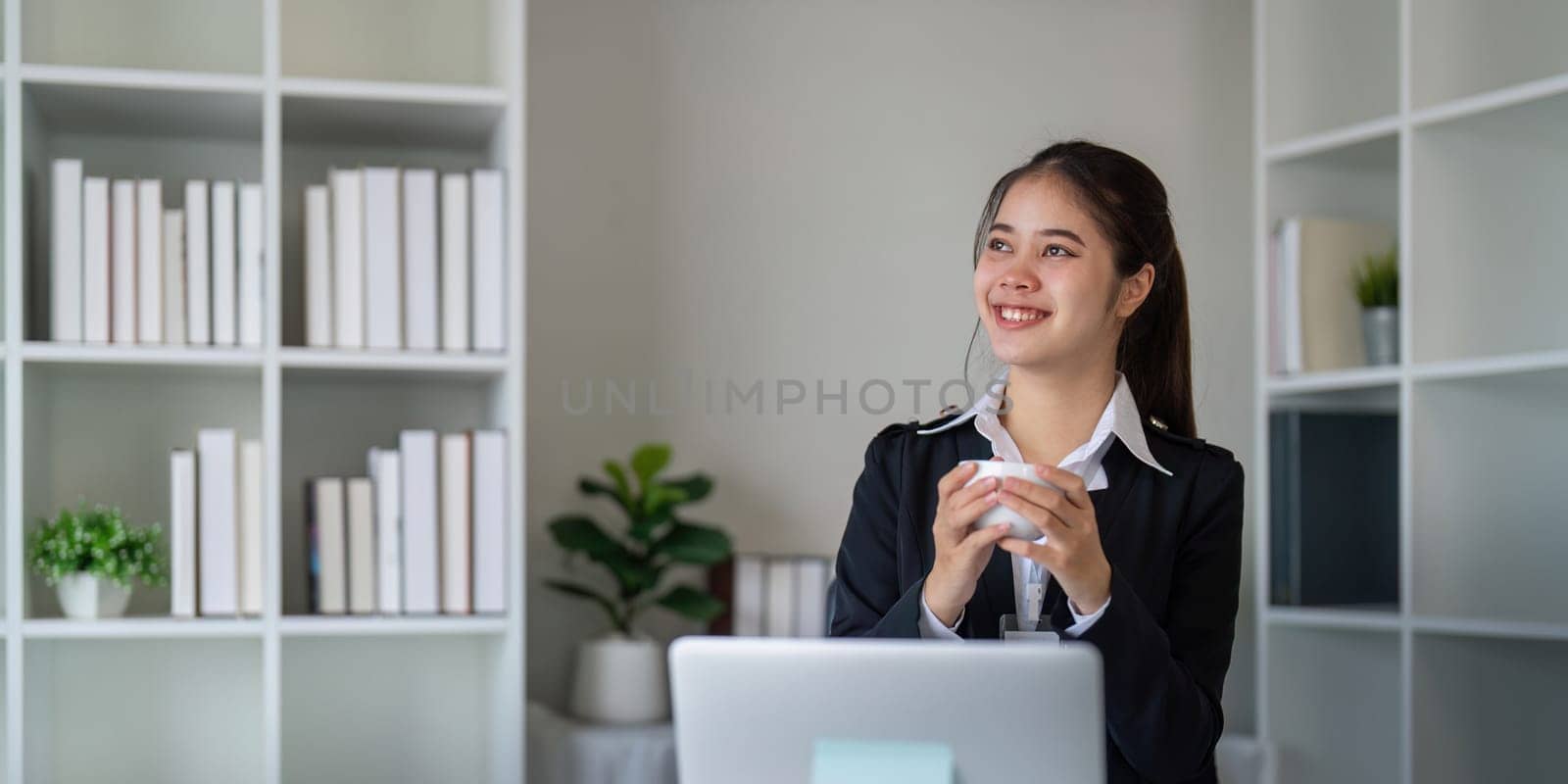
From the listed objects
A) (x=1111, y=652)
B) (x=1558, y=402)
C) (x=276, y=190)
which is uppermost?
(x=276, y=190)

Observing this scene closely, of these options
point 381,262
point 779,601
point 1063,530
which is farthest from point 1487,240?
point 381,262

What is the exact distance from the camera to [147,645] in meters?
2.81

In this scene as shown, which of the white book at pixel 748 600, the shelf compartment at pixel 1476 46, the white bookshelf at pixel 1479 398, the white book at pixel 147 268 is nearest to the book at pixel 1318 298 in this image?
the white bookshelf at pixel 1479 398

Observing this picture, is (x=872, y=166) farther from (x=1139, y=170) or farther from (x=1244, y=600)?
(x=1139, y=170)

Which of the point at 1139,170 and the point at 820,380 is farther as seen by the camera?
the point at 820,380

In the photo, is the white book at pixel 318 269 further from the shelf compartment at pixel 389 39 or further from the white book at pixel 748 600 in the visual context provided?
the white book at pixel 748 600

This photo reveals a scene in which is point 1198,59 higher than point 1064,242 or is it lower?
higher

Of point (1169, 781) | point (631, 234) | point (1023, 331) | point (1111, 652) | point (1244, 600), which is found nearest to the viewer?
point (1111, 652)

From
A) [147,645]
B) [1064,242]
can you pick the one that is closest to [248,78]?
[147,645]

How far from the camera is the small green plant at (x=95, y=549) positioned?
2.46m

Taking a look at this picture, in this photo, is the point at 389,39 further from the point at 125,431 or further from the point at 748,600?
the point at 748,600

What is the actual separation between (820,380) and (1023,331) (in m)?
1.69

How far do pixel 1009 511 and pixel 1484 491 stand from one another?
5.93 feet

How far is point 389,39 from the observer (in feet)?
9.70
